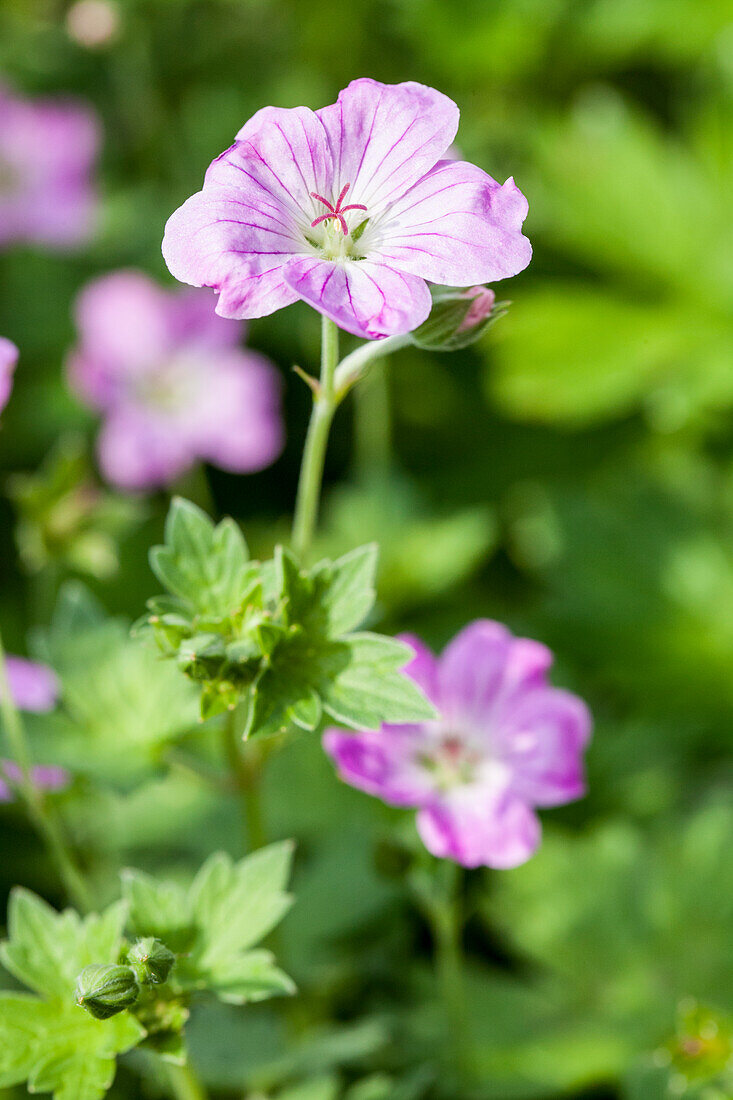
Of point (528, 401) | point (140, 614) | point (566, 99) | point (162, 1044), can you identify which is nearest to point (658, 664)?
point (528, 401)

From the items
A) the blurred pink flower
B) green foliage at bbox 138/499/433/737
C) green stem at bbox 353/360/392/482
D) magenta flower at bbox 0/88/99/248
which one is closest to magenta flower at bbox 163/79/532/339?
green foliage at bbox 138/499/433/737

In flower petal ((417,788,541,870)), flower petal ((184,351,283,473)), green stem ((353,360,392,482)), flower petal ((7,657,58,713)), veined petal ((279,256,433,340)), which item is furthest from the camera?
green stem ((353,360,392,482))

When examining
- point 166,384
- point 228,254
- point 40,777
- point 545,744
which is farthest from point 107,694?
point 166,384

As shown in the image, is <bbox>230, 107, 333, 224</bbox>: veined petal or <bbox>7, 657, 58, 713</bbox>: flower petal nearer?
<bbox>230, 107, 333, 224</bbox>: veined petal

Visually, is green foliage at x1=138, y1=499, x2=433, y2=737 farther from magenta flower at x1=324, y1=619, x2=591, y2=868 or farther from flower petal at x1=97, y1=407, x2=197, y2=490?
flower petal at x1=97, y1=407, x2=197, y2=490

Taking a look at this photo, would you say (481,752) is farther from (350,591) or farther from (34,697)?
(34,697)

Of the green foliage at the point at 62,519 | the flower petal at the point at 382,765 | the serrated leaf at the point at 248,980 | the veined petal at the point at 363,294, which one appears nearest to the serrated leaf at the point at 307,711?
the flower petal at the point at 382,765
